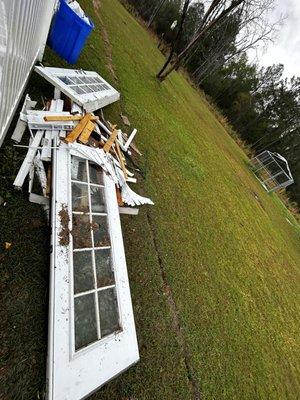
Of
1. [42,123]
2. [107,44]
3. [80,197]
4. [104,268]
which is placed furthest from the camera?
[107,44]

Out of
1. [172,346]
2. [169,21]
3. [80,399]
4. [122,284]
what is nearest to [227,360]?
[172,346]

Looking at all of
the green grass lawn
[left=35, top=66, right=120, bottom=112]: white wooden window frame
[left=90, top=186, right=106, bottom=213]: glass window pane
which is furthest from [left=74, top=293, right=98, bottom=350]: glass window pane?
[left=35, top=66, right=120, bottom=112]: white wooden window frame

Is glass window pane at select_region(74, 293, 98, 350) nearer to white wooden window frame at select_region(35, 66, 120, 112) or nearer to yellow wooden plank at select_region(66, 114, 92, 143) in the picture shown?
yellow wooden plank at select_region(66, 114, 92, 143)

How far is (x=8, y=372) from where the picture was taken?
2189 millimetres

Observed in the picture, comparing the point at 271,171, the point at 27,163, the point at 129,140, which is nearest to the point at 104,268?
the point at 27,163

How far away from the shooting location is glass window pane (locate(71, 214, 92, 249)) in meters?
2.93

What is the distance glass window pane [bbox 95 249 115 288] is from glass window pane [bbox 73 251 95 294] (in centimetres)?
10

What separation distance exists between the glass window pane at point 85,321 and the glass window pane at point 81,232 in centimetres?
55

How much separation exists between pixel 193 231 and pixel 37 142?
3.50m

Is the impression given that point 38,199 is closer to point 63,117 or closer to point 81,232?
point 81,232

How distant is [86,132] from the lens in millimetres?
4094

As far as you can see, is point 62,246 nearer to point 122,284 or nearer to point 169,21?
point 122,284

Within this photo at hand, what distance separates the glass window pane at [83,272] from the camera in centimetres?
267

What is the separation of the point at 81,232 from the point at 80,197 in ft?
1.60
